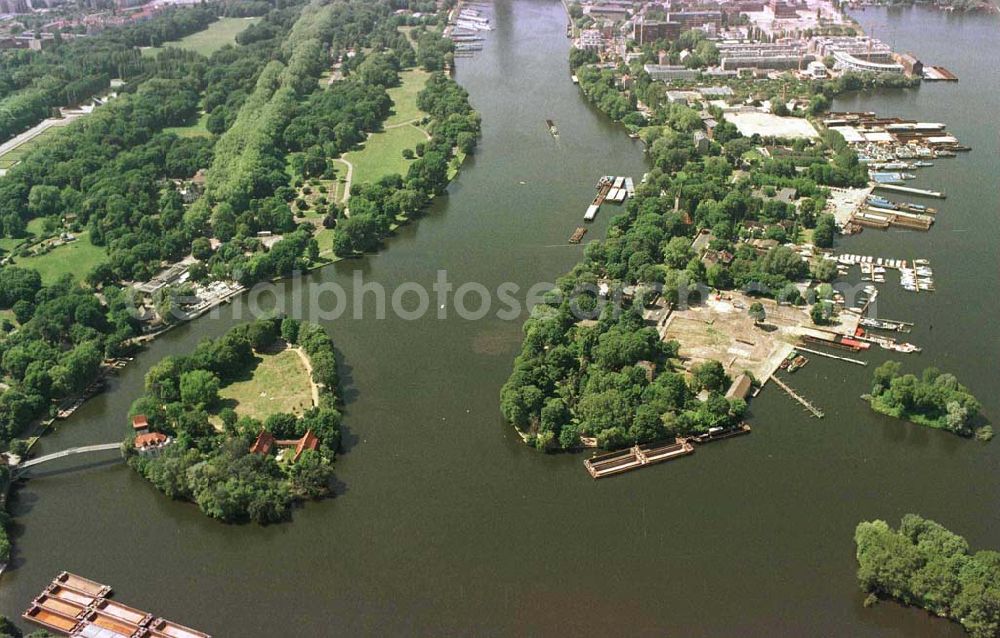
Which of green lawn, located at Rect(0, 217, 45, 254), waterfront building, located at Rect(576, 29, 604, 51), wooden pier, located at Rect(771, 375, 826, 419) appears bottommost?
wooden pier, located at Rect(771, 375, 826, 419)

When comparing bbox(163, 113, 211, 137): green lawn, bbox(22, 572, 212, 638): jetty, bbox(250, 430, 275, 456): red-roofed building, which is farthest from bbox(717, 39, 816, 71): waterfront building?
bbox(22, 572, 212, 638): jetty

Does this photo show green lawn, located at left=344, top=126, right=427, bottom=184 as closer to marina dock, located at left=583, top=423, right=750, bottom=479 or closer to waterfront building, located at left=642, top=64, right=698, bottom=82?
waterfront building, located at left=642, top=64, right=698, bottom=82

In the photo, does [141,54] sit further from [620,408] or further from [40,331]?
[620,408]

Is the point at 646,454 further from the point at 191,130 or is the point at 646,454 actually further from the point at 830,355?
the point at 191,130

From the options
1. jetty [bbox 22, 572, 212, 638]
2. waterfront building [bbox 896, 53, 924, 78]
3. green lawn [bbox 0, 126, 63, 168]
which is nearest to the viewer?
jetty [bbox 22, 572, 212, 638]

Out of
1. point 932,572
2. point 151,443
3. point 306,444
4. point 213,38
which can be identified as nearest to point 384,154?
point 306,444

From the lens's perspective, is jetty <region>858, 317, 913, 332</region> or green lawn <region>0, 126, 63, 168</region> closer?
jetty <region>858, 317, 913, 332</region>

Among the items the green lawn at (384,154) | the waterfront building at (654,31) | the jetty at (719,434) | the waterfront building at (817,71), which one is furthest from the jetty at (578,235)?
the waterfront building at (654,31)

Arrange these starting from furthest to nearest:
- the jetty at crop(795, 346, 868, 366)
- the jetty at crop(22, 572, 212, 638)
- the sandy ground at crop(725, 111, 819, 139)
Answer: the sandy ground at crop(725, 111, 819, 139) < the jetty at crop(795, 346, 868, 366) < the jetty at crop(22, 572, 212, 638)
